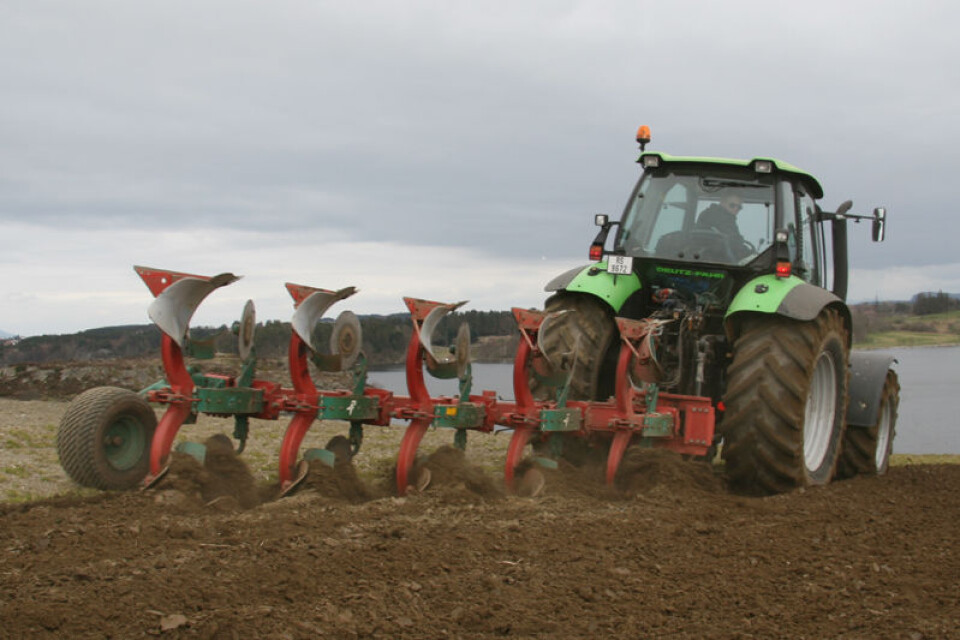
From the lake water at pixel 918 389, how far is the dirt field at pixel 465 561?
0.60 metres

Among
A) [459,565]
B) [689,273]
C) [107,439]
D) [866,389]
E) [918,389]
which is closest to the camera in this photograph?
[459,565]

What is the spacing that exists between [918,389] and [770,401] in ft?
52.6

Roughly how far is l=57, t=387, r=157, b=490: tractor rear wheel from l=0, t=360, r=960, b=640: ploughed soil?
1.03 feet

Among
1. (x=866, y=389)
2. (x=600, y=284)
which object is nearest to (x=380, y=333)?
(x=600, y=284)

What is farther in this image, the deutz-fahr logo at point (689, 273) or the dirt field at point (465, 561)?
the deutz-fahr logo at point (689, 273)

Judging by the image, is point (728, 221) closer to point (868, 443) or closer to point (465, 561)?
point (868, 443)

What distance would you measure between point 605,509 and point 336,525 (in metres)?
1.61

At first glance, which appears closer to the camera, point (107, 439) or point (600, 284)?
point (107, 439)

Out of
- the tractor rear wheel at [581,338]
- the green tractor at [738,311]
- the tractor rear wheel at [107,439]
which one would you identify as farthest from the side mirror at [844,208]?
the tractor rear wheel at [107,439]

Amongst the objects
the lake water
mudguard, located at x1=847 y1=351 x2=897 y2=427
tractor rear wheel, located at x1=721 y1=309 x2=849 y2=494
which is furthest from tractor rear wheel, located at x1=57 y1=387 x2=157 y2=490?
mudguard, located at x1=847 y1=351 x2=897 y2=427

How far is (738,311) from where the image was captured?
246 inches

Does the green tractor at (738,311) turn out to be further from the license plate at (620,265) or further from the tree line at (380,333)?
the tree line at (380,333)

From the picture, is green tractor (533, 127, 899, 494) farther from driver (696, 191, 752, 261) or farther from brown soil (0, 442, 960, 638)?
brown soil (0, 442, 960, 638)

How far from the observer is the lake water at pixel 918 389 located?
5980 millimetres
